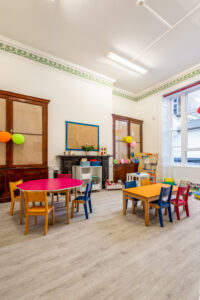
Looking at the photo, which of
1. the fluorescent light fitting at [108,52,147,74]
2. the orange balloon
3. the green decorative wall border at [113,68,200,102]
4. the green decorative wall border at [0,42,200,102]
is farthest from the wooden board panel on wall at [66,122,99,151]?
the green decorative wall border at [113,68,200,102]

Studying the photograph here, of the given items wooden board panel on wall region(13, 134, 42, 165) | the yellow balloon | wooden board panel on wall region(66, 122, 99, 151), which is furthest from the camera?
the yellow balloon

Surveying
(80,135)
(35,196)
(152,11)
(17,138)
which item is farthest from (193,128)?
(17,138)

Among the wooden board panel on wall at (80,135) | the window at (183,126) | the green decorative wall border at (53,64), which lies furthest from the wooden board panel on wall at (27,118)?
the window at (183,126)

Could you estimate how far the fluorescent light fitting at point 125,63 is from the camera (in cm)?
445

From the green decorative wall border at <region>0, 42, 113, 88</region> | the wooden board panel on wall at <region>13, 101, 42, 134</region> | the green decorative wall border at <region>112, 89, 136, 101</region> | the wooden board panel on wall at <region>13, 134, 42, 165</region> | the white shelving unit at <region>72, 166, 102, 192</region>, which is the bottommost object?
the white shelving unit at <region>72, 166, 102, 192</region>

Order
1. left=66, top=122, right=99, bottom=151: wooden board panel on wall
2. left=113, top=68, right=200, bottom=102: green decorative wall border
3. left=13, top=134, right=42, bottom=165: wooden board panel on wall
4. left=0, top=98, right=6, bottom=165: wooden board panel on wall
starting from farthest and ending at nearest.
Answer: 1. left=113, top=68, right=200, bottom=102: green decorative wall border
2. left=66, top=122, right=99, bottom=151: wooden board panel on wall
3. left=13, top=134, right=42, bottom=165: wooden board panel on wall
4. left=0, top=98, right=6, bottom=165: wooden board panel on wall

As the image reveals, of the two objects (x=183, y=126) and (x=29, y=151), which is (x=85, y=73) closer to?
(x=29, y=151)

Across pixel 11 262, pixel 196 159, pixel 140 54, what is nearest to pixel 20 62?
pixel 140 54

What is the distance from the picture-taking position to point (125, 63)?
480cm

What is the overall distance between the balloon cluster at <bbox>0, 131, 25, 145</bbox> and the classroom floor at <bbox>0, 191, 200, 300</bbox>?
1.96 meters

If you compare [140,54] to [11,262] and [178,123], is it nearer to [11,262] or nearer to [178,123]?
[178,123]

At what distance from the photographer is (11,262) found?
1.72 m

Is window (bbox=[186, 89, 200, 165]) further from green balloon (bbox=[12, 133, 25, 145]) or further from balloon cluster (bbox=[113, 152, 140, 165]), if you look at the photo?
green balloon (bbox=[12, 133, 25, 145])

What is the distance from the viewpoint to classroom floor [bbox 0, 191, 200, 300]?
136 cm
